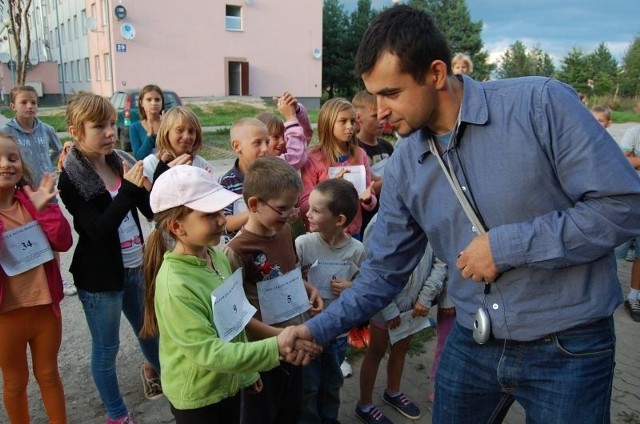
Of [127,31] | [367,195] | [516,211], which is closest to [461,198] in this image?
[516,211]

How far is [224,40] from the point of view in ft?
96.9

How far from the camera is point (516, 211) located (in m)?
1.67

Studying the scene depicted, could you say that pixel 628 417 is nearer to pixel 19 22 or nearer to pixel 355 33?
pixel 19 22

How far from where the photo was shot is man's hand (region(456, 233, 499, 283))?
1638 mm

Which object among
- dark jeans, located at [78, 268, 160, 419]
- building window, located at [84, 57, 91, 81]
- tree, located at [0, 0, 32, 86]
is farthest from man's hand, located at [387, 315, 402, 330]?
building window, located at [84, 57, 91, 81]

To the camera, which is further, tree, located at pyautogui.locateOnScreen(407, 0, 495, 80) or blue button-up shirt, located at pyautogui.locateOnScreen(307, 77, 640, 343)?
tree, located at pyautogui.locateOnScreen(407, 0, 495, 80)

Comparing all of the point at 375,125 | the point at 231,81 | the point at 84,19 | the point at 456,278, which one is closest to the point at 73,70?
the point at 84,19

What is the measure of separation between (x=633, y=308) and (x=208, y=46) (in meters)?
28.2

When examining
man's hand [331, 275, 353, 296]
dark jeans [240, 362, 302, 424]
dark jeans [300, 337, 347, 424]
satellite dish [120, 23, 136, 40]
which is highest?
satellite dish [120, 23, 136, 40]

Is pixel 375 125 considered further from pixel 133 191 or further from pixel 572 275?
pixel 572 275

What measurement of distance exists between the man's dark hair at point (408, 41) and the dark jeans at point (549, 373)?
3.32 ft

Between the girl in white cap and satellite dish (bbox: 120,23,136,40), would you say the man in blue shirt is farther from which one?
satellite dish (bbox: 120,23,136,40)

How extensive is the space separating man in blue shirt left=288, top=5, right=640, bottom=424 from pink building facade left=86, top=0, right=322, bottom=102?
27828 millimetres

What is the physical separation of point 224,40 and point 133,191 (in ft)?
95.3
